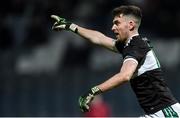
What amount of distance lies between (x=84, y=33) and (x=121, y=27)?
46.9 inches

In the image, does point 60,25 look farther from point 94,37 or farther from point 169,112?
point 169,112

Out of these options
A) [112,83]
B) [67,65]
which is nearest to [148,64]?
[112,83]

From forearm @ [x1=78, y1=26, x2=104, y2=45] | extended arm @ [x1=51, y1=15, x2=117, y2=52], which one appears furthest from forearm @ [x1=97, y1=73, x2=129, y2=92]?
forearm @ [x1=78, y1=26, x2=104, y2=45]

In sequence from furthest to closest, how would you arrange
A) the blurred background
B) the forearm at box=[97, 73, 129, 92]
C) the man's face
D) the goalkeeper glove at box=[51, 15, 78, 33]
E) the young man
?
the blurred background < the goalkeeper glove at box=[51, 15, 78, 33] < the man's face < the young man < the forearm at box=[97, 73, 129, 92]

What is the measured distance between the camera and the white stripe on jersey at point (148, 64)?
762cm

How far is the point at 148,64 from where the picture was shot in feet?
25.1

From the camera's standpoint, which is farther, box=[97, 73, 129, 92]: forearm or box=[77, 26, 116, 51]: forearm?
box=[77, 26, 116, 51]: forearm

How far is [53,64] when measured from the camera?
14703 mm

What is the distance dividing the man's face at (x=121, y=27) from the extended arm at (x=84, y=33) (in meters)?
0.88

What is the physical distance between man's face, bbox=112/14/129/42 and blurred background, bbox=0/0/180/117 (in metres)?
6.56

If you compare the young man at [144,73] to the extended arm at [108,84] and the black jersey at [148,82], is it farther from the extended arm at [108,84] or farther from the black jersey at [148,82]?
the extended arm at [108,84]

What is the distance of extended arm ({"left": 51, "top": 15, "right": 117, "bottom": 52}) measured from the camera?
28.5 feet

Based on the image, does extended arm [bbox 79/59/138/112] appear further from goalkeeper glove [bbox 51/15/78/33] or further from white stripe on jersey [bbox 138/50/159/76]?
goalkeeper glove [bbox 51/15/78/33]

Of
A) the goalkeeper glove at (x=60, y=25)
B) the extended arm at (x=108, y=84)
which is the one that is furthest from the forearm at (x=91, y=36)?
the extended arm at (x=108, y=84)
